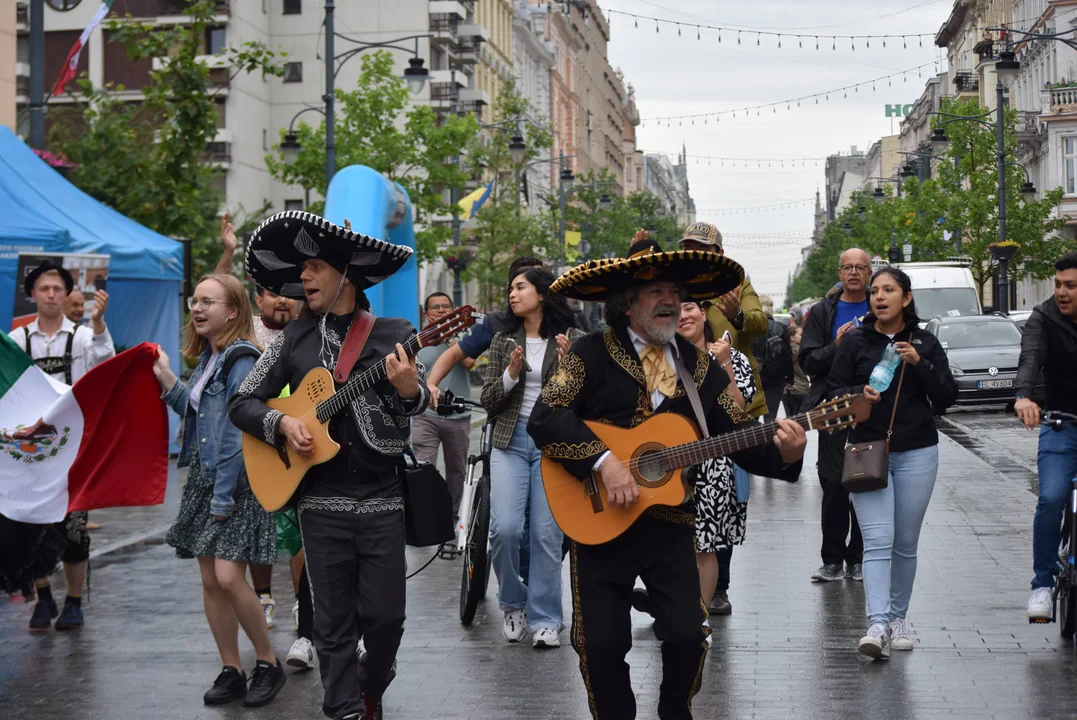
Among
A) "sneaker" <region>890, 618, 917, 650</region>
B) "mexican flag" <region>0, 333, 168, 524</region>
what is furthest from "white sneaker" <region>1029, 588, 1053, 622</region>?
"mexican flag" <region>0, 333, 168, 524</region>

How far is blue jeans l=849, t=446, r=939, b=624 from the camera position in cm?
788

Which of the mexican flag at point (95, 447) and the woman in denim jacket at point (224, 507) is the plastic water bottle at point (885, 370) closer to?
the woman in denim jacket at point (224, 507)

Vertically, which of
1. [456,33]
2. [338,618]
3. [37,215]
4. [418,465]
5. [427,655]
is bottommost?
[427,655]

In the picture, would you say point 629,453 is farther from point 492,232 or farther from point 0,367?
point 492,232

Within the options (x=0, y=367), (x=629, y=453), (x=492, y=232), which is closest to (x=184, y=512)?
(x=0, y=367)

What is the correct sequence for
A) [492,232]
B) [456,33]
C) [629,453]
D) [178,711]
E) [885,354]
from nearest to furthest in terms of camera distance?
[629,453] → [178,711] → [885,354] → [492,232] → [456,33]

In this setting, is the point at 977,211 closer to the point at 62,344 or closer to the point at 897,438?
the point at 62,344

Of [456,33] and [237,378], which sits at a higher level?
[456,33]

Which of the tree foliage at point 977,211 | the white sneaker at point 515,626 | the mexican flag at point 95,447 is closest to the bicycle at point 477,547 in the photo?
the white sneaker at point 515,626

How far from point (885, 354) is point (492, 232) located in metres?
44.1

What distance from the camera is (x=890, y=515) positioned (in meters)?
7.94

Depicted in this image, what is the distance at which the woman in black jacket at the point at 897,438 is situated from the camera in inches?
309

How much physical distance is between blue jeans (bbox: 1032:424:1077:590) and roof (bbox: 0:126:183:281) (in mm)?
11507

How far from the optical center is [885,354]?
7523 mm
